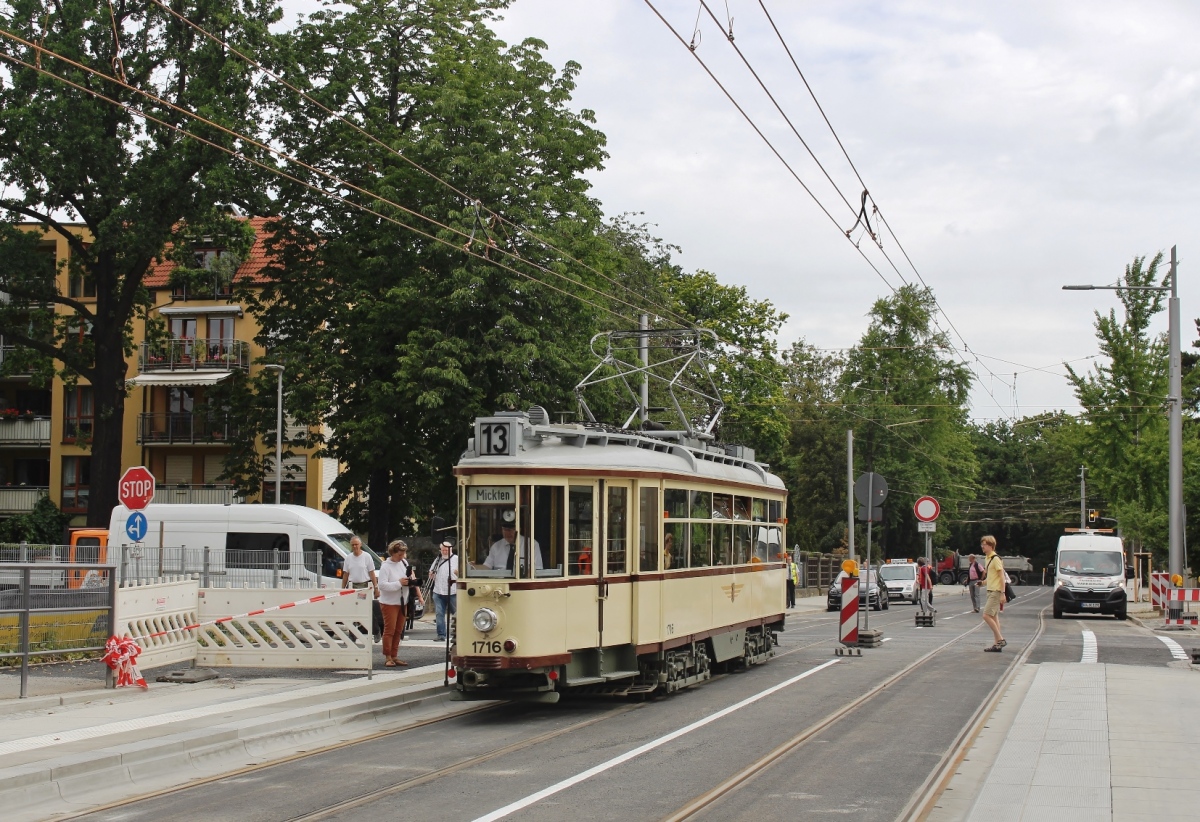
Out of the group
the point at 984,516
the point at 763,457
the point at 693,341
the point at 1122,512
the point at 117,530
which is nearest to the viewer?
the point at 693,341

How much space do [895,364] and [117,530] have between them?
151 ft

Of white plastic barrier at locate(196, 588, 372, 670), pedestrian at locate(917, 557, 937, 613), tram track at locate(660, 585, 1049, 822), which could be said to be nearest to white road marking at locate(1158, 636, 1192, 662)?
tram track at locate(660, 585, 1049, 822)

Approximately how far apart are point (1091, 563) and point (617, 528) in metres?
23.2

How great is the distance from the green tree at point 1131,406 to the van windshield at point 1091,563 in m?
7.20

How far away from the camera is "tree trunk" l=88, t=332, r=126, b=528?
37000 mm

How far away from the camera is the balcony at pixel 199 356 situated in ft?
179

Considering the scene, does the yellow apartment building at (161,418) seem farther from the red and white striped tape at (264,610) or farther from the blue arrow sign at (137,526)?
the red and white striped tape at (264,610)

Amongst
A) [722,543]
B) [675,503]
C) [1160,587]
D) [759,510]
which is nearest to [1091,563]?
[1160,587]

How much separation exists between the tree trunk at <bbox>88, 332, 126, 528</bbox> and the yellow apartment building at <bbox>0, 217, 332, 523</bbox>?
1590 cm

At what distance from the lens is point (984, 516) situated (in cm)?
10869

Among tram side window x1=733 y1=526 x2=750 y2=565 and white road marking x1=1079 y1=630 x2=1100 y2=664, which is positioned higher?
tram side window x1=733 y1=526 x2=750 y2=565

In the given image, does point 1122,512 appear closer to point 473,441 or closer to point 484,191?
point 484,191

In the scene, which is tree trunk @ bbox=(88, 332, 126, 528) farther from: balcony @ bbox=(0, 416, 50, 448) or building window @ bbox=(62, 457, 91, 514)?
balcony @ bbox=(0, 416, 50, 448)

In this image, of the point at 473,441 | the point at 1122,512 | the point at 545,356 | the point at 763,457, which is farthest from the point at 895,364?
the point at 473,441
